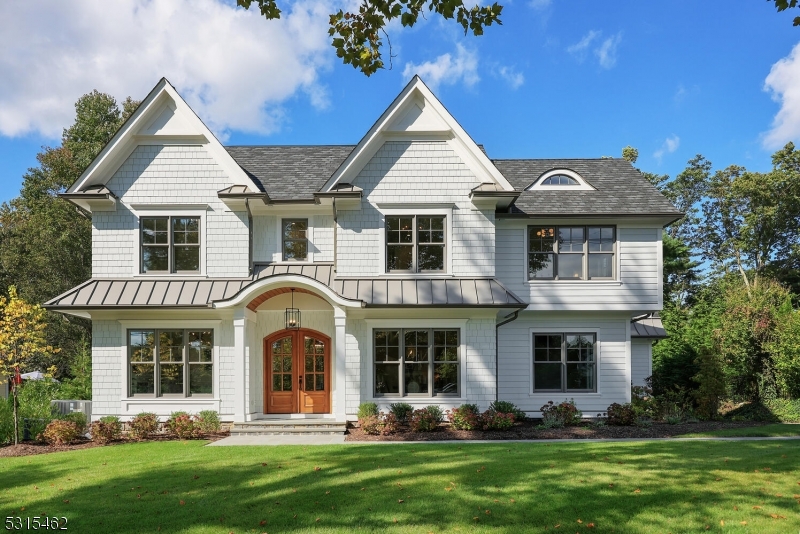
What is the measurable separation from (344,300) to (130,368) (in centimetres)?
648

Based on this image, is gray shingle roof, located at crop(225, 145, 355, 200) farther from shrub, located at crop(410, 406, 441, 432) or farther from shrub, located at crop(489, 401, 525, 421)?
shrub, located at crop(489, 401, 525, 421)

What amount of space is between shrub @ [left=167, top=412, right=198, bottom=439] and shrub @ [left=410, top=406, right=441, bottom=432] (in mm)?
5556

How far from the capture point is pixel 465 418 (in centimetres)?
1447

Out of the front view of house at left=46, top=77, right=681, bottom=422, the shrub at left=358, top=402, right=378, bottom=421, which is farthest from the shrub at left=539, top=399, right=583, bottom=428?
the shrub at left=358, top=402, right=378, bottom=421

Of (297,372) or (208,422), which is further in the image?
(297,372)

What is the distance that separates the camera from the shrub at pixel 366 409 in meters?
14.5

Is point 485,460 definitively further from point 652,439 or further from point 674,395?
point 674,395

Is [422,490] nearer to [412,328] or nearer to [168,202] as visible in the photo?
[412,328]

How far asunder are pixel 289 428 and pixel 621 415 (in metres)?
9.04

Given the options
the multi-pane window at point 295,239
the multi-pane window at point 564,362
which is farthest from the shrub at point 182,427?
the multi-pane window at point 564,362

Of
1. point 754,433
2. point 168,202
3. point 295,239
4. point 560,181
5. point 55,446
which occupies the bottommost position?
point 55,446

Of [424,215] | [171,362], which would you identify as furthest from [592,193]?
[171,362]

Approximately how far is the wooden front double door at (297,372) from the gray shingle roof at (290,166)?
4.14 m

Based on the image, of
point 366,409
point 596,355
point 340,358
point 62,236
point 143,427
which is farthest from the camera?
point 62,236
